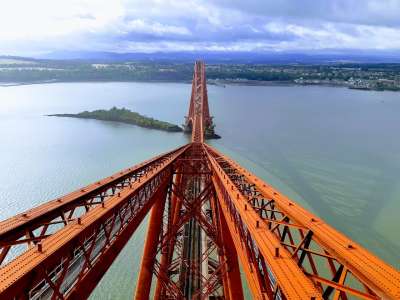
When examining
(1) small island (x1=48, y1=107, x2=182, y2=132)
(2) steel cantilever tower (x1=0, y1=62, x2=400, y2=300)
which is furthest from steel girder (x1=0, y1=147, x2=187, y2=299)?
(1) small island (x1=48, y1=107, x2=182, y2=132)

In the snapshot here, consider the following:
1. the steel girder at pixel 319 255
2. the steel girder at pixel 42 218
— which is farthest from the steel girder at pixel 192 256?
the steel girder at pixel 319 255

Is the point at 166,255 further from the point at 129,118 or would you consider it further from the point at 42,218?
the point at 129,118

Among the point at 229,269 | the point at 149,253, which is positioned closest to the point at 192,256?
the point at 149,253

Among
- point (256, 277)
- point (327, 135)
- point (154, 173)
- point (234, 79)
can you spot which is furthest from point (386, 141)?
point (234, 79)

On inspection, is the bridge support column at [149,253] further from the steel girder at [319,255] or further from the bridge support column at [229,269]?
the steel girder at [319,255]

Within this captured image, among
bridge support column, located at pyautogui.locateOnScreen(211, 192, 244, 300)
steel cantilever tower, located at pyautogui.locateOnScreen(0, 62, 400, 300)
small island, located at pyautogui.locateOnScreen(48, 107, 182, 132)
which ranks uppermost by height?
steel cantilever tower, located at pyautogui.locateOnScreen(0, 62, 400, 300)

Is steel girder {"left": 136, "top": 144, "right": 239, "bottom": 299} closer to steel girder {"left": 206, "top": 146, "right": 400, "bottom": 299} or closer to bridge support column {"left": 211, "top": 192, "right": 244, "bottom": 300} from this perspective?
bridge support column {"left": 211, "top": 192, "right": 244, "bottom": 300}

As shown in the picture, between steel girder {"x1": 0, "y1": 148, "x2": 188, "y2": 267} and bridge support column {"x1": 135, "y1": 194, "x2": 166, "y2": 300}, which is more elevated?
steel girder {"x1": 0, "y1": 148, "x2": 188, "y2": 267}
